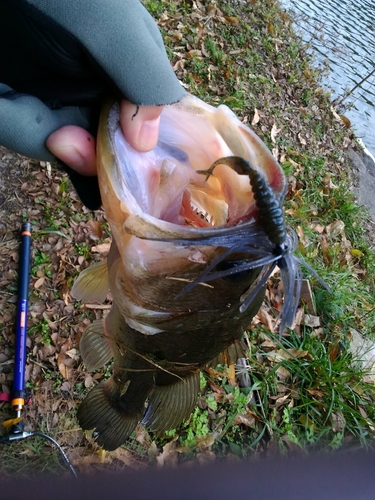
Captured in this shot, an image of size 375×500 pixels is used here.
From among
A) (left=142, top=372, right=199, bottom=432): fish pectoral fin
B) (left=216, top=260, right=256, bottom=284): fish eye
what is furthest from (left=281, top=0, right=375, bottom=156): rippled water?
(left=216, top=260, right=256, bottom=284): fish eye

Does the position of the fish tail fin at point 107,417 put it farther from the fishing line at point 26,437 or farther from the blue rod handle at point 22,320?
the blue rod handle at point 22,320

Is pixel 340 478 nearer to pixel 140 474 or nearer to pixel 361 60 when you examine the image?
pixel 140 474

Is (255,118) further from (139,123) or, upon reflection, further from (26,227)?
(139,123)

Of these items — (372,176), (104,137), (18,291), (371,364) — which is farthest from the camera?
(372,176)

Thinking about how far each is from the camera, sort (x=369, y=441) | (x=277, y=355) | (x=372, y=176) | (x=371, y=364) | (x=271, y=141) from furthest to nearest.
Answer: (x=372, y=176)
(x=271, y=141)
(x=371, y=364)
(x=277, y=355)
(x=369, y=441)

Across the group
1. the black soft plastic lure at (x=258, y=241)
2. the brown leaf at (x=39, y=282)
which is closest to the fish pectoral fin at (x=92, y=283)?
the black soft plastic lure at (x=258, y=241)

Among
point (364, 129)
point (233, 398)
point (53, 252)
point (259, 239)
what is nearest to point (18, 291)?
point (53, 252)
